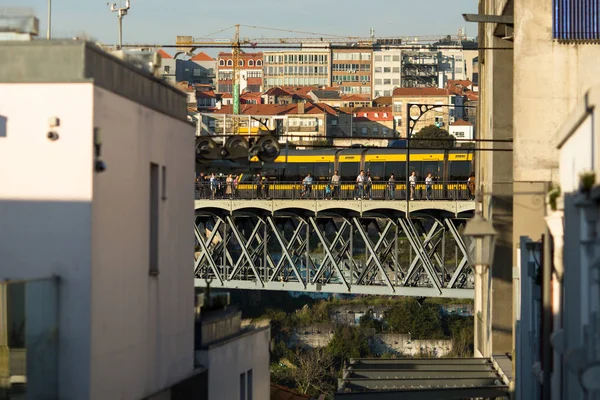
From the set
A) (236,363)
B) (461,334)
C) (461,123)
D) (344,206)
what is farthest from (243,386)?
(461,123)

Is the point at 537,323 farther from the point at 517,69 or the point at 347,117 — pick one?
the point at 347,117

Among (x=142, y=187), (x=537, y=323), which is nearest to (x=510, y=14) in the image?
(x=537, y=323)

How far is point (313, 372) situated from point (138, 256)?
7204cm

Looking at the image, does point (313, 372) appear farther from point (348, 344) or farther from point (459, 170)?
point (459, 170)

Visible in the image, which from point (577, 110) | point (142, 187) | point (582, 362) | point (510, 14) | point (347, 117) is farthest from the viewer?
point (347, 117)

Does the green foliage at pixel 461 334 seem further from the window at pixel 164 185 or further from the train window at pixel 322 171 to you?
the window at pixel 164 185

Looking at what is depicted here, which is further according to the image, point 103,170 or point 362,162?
point 362,162

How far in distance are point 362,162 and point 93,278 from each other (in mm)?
58001

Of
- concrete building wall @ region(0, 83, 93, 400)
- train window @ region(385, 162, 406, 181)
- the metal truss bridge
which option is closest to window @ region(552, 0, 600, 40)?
concrete building wall @ region(0, 83, 93, 400)

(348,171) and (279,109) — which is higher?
(279,109)

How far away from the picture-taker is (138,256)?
19109mm

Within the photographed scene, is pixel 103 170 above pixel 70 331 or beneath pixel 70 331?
above

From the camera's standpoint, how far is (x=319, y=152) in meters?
76.4

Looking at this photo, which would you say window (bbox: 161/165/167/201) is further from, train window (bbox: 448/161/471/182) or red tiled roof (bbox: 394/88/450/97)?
red tiled roof (bbox: 394/88/450/97)
